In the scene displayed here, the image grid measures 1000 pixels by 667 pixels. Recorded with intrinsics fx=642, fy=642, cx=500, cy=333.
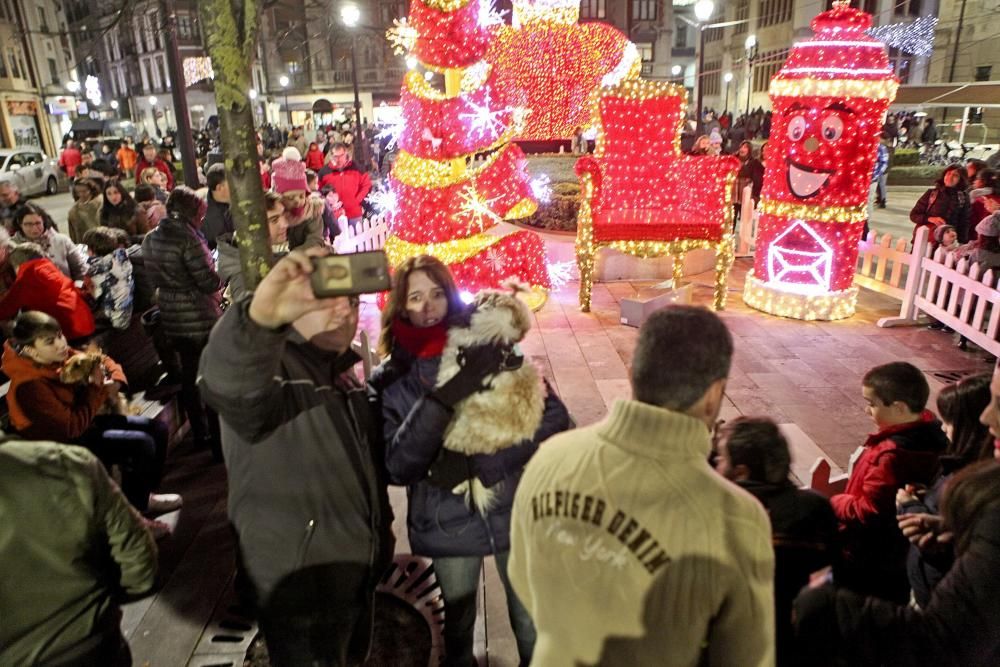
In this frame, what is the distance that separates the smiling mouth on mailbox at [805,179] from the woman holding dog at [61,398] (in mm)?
6342

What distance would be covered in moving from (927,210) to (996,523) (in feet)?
25.4

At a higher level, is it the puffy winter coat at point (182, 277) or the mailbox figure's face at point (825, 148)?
the mailbox figure's face at point (825, 148)

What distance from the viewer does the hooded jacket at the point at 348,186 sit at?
9695mm

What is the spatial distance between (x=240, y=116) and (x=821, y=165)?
6.07 meters

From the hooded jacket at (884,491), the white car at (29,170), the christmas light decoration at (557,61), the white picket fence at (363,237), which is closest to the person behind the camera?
the hooded jacket at (884,491)

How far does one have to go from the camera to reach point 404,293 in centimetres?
243

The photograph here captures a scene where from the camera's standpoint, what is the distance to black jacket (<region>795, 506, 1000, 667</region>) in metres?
1.55

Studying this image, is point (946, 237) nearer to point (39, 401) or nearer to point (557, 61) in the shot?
point (39, 401)

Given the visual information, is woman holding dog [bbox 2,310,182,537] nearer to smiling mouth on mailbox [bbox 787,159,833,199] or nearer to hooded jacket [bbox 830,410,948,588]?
hooded jacket [bbox 830,410,948,588]

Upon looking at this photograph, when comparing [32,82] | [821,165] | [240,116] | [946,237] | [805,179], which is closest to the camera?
[240,116]

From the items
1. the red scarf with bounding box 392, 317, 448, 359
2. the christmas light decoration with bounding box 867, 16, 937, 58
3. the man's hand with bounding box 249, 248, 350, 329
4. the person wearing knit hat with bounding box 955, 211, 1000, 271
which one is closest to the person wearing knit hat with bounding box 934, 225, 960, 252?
the person wearing knit hat with bounding box 955, 211, 1000, 271

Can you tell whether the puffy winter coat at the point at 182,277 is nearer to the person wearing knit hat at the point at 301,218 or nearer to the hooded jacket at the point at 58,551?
the person wearing knit hat at the point at 301,218

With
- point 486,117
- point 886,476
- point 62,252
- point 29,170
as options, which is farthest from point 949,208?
point 29,170

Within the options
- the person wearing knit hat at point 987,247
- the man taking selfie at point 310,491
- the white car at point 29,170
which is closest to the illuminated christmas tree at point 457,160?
the man taking selfie at point 310,491
